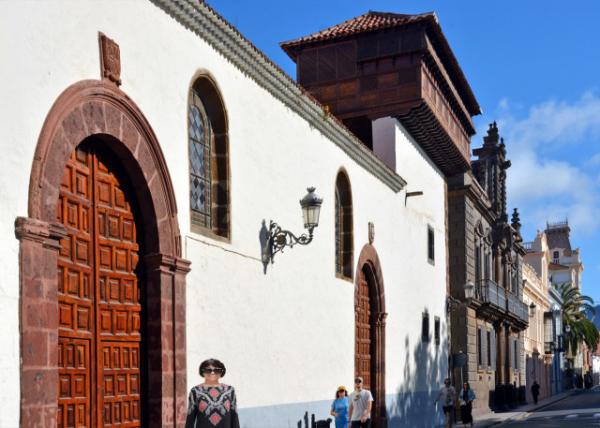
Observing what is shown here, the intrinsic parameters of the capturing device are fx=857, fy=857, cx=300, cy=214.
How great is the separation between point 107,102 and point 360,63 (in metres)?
12.9

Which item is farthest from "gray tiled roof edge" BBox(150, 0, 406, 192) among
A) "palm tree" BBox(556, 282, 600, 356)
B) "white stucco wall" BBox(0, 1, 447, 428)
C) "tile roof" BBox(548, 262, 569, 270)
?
"tile roof" BBox(548, 262, 569, 270)

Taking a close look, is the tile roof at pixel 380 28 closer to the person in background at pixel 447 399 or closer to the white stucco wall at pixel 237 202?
the white stucco wall at pixel 237 202

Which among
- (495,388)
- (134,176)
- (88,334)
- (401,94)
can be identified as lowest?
(495,388)

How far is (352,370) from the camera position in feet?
51.3

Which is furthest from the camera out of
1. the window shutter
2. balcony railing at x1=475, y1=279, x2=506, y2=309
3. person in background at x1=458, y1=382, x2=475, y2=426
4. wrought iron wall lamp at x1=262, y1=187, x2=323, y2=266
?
the window shutter

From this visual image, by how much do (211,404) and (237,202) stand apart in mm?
4923

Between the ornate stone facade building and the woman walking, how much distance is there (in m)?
16.4

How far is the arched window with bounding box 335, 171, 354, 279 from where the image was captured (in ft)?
51.6

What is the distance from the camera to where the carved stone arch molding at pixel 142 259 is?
262 inches

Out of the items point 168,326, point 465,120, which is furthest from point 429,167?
point 168,326

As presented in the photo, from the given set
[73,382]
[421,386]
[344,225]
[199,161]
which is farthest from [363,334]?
[73,382]

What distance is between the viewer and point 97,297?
8016 mm

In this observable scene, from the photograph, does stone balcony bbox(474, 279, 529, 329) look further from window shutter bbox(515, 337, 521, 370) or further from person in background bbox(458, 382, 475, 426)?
person in background bbox(458, 382, 475, 426)

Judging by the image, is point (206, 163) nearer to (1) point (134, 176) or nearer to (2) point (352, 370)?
(1) point (134, 176)
